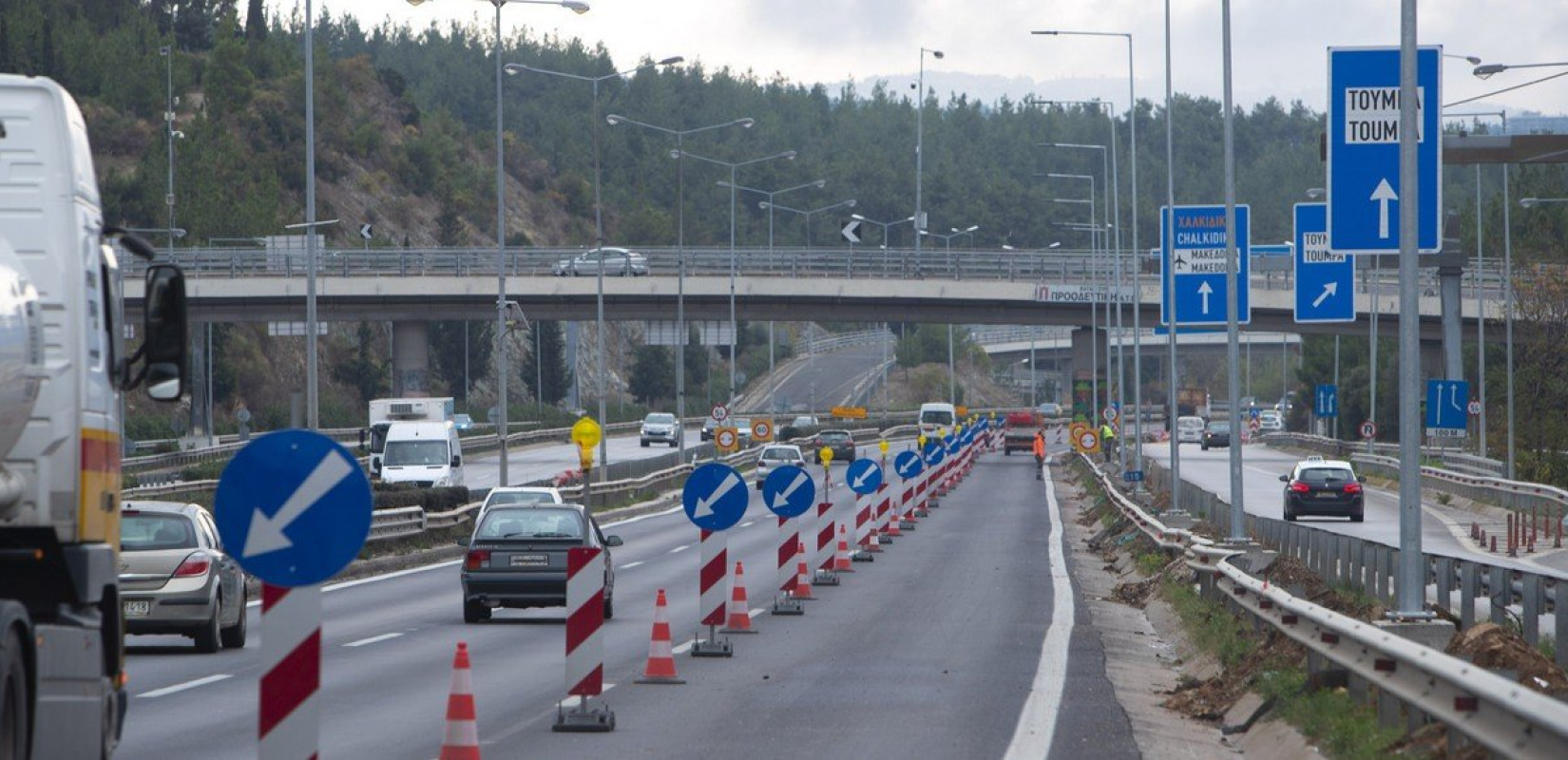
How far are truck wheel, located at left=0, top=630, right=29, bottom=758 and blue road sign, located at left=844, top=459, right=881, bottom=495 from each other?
2741cm

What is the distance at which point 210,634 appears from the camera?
66.9ft

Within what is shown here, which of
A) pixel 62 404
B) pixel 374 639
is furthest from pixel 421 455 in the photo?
pixel 62 404

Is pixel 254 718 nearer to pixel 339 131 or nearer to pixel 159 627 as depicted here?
pixel 159 627

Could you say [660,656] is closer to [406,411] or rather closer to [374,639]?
[374,639]

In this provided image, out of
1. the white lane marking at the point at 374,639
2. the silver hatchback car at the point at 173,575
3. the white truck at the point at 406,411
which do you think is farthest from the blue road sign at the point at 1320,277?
the white truck at the point at 406,411

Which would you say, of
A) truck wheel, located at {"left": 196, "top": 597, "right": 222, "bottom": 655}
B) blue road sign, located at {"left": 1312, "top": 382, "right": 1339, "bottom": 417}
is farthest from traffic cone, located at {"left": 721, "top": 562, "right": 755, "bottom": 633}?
blue road sign, located at {"left": 1312, "top": 382, "right": 1339, "bottom": 417}

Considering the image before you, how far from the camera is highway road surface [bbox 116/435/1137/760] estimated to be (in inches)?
538

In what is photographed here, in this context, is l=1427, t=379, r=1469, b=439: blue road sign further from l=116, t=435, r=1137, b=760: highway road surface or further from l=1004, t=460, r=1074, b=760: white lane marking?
l=116, t=435, r=1137, b=760: highway road surface

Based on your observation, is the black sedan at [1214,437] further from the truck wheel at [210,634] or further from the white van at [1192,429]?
the truck wheel at [210,634]

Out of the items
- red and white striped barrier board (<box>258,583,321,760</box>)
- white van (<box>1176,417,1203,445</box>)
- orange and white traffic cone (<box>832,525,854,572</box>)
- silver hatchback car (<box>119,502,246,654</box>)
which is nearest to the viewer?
red and white striped barrier board (<box>258,583,321,760</box>)

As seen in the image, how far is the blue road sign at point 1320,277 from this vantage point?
1109 inches

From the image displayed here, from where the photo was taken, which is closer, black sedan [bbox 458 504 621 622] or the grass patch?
the grass patch

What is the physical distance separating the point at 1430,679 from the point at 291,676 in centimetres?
523

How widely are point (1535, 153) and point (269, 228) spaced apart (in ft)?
280
